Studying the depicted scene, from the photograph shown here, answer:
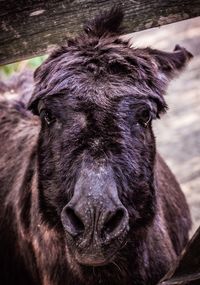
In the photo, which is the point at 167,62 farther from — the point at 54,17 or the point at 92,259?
the point at 92,259

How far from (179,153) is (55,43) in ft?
14.6

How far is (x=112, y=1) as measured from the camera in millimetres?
3221

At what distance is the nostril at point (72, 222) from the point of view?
118 inches

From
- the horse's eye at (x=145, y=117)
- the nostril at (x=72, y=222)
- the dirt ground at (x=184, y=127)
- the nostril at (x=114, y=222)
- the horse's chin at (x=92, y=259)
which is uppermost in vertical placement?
the horse's eye at (x=145, y=117)

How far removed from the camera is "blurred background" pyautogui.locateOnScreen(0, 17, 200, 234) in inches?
278

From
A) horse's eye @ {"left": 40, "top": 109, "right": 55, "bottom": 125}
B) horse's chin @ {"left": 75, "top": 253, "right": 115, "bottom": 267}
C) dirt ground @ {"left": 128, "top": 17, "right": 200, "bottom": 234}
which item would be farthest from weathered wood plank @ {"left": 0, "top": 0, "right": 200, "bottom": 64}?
dirt ground @ {"left": 128, "top": 17, "right": 200, "bottom": 234}

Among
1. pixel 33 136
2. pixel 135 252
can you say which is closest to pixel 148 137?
pixel 135 252

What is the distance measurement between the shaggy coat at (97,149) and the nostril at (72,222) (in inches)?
2.6

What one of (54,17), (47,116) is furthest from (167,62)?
(54,17)

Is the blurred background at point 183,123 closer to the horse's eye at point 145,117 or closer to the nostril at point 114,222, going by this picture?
the horse's eye at point 145,117

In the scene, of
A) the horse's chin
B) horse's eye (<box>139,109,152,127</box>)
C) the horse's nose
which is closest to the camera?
the horse's nose

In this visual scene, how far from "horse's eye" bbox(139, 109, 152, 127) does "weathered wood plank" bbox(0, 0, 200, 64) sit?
0.46 meters

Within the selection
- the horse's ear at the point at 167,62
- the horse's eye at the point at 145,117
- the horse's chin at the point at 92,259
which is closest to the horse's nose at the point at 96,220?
the horse's chin at the point at 92,259

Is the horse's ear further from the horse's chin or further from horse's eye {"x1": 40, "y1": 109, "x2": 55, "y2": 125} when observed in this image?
the horse's chin
